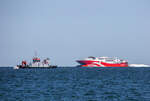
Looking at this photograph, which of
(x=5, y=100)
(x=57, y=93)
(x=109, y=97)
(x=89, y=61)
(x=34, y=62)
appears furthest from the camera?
(x=89, y=61)

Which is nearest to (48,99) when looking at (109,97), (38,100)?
(38,100)

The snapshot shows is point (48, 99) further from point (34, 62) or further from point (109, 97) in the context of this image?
point (34, 62)

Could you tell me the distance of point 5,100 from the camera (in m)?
39.6

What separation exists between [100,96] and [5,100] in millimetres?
11358

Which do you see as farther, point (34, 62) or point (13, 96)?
point (34, 62)

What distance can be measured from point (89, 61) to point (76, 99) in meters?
156

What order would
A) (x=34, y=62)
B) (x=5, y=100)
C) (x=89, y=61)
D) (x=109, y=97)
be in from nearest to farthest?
(x=5, y=100)
(x=109, y=97)
(x=34, y=62)
(x=89, y=61)

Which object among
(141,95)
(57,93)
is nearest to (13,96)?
(57,93)

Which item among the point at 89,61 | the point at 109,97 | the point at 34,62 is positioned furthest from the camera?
the point at 89,61

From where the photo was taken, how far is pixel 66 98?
41.4 m

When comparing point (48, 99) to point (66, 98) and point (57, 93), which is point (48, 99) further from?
point (57, 93)

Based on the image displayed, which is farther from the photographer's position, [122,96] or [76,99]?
[122,96]

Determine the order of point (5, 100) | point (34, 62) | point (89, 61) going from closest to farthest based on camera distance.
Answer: point (5, 100), point (34, 62), point (89, 61)

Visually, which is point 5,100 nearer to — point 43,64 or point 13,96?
point 13,96
